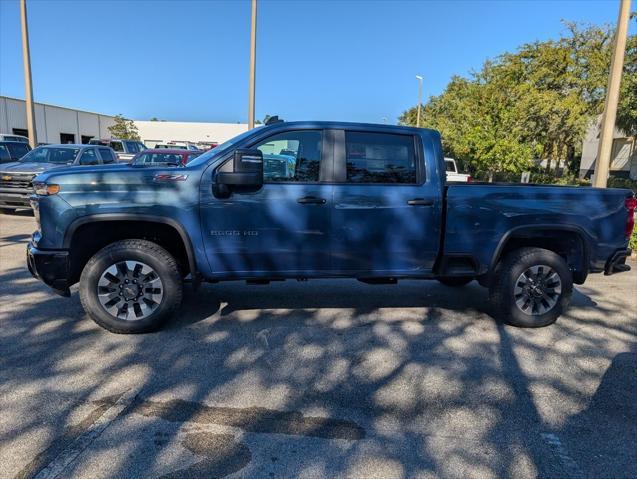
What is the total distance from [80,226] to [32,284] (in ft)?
7.29

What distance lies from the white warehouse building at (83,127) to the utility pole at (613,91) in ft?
112

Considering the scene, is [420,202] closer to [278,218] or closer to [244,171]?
[278,218]

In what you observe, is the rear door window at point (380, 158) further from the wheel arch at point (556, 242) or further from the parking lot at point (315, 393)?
the parking lot at point (315, 393)

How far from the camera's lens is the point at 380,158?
4781 mm

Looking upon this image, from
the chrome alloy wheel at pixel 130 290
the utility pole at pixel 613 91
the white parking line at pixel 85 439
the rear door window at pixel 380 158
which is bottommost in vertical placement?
the white parking line at pixel 85 439

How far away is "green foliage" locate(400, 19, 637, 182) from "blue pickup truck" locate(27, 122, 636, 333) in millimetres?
16064

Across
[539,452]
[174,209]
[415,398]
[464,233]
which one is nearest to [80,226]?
[174,209]

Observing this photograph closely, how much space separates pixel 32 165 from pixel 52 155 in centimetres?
112

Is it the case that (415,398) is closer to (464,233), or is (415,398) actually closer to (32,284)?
(464,233)

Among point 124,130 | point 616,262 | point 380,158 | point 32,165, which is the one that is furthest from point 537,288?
point 124,130

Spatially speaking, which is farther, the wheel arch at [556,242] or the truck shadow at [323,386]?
the wheel arch at [556,242]

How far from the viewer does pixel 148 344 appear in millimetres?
4363

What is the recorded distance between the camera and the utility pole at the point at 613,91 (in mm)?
8836

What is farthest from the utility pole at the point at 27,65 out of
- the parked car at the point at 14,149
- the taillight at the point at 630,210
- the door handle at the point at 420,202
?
the taillight at the point at 630,210
